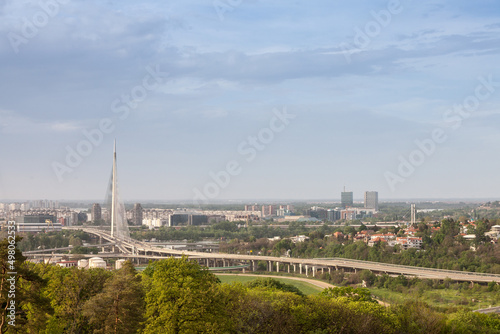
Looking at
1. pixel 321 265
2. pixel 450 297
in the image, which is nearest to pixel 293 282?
pixel 321 265

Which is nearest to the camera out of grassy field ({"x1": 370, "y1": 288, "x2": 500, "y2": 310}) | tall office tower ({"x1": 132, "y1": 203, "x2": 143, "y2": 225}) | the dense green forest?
the dense green forest

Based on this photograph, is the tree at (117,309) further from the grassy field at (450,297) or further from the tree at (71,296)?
the grassy field at (450,297)

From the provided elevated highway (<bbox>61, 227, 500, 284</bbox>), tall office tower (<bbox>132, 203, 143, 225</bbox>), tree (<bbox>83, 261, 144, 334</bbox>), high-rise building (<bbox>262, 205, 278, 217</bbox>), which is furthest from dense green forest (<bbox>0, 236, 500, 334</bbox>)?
high-rise building (<bbox>262, 205, 278, 217</bbox>)

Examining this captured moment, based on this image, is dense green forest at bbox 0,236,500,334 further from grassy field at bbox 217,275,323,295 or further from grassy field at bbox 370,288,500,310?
grassy field at bbox 217,275,323,295

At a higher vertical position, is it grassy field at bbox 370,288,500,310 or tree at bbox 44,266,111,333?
tree at bbox 44,266,111,333

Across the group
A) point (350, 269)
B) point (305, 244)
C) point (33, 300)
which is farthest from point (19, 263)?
point (305, 244)

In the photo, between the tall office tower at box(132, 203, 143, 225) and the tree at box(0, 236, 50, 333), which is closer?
the tree at box(0, 236, 50, 333)
